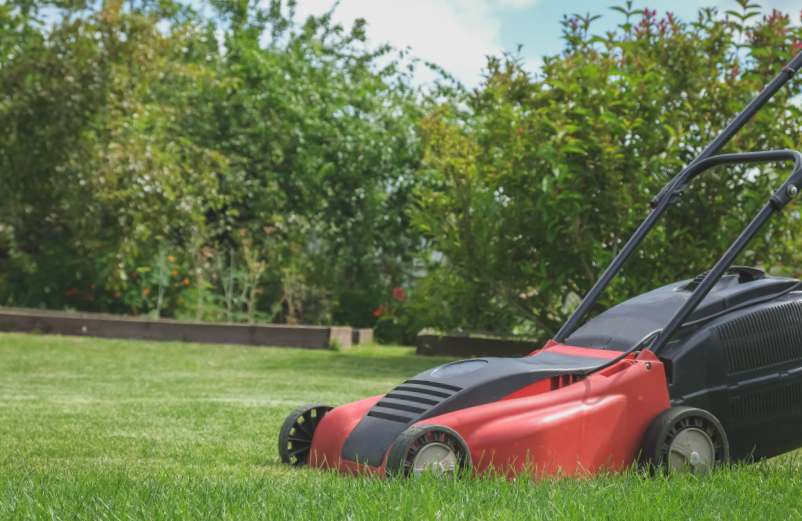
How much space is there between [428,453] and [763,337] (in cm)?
155

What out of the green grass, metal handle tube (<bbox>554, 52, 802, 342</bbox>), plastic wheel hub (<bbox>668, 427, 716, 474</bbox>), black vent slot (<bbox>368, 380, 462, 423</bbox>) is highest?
metal handle tube (<bbox>554, 52, 802, 342</bbox>)

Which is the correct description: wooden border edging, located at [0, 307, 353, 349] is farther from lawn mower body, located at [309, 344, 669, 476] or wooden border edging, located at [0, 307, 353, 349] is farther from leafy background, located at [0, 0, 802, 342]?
lawn mower body, located at [309, 344, 669, 476]

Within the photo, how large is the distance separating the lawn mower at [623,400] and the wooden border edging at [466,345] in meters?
7.28

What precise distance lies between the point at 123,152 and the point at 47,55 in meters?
1.53

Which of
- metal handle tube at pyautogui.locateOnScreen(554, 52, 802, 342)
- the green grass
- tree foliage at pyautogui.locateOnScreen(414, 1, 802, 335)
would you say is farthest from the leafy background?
metal handle tube at pyautogui.locateOnScreen(554, 52, 802, 342)

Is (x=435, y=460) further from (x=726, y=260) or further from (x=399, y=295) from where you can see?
(x=399, y=295)

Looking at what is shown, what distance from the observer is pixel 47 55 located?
1382cm

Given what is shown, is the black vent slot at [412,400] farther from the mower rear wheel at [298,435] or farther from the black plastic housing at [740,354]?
the black plastic housing at [740,354]

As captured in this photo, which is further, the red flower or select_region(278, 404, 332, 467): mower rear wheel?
the red flower

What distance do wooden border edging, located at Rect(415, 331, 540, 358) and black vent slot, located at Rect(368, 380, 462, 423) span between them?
7.67 m

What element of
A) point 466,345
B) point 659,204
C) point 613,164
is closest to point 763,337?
point 659,204

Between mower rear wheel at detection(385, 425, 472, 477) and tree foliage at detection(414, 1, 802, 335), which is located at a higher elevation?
tree foliage at detection(414, 1, 802, 335)

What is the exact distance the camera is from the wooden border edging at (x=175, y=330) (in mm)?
12680

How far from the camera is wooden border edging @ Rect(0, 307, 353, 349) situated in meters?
12.7
